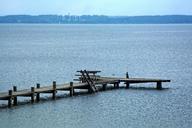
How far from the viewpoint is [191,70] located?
235 feet

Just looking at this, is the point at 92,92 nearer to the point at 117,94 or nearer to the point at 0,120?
the point at 117,94

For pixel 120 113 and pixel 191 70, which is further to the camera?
pixel 191 70

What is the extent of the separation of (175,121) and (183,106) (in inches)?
236

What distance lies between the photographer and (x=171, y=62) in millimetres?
84938

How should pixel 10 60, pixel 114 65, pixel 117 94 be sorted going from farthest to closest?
pixel 10 60
pixel 114 65
pixel 117 94

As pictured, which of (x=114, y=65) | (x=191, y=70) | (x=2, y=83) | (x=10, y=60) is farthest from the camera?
(x=10, y=60)

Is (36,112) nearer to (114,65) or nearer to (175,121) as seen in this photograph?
(175,121)

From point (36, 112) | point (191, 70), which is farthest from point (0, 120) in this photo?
point (191, 70)

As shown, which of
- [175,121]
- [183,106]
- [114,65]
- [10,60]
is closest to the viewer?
[175,121]

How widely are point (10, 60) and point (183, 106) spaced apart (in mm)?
48225

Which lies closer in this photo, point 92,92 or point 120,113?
point 120,113

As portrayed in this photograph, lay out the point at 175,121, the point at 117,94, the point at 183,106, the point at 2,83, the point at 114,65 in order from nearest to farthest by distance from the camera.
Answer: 1. the point at 175,121
2. the point at 183,106
3. the point at 117,94
4. the point at 2,83
5. the point at 114,65

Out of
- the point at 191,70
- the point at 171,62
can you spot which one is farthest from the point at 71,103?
the point at 171,62

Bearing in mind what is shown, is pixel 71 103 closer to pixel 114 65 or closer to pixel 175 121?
pixel 175 121
